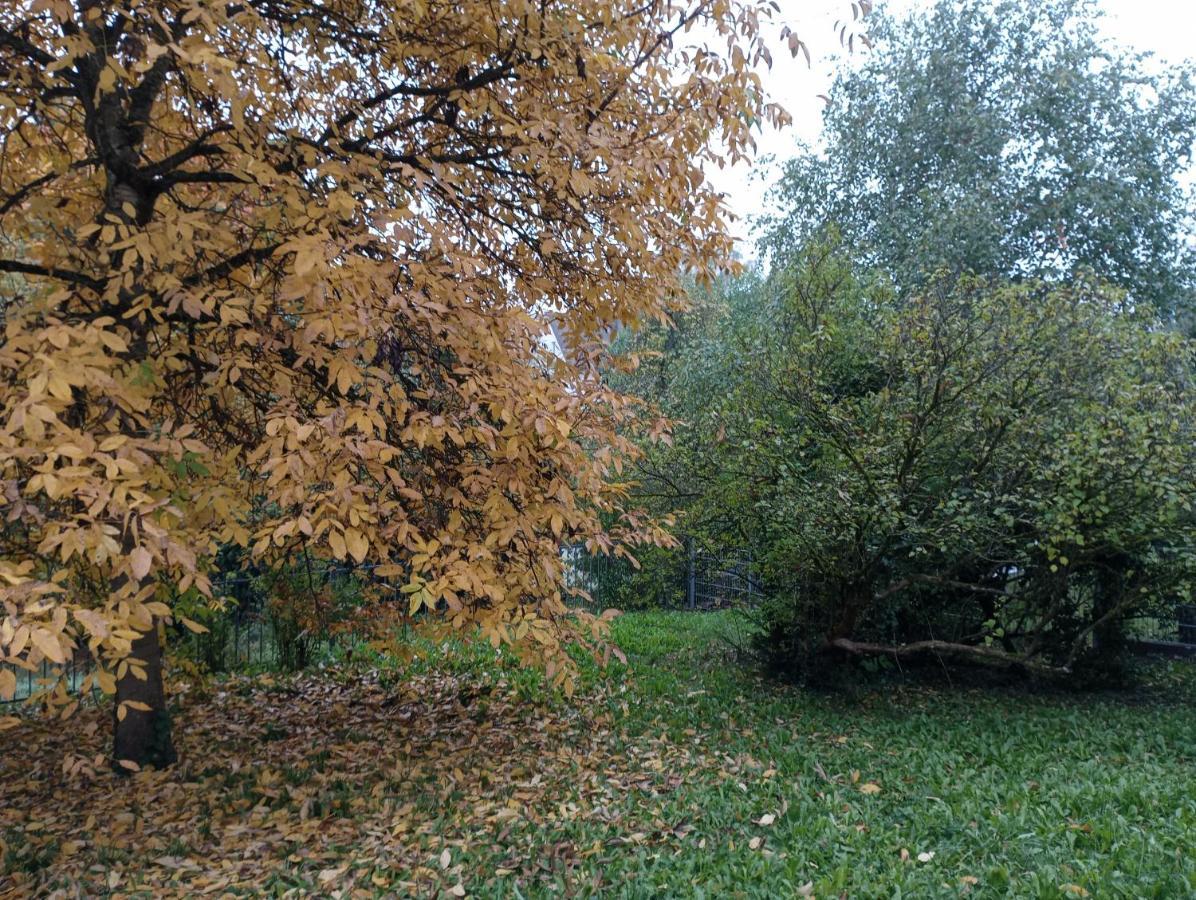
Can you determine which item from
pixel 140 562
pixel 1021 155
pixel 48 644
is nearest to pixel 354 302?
pixel 140 562

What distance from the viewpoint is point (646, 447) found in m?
7.74

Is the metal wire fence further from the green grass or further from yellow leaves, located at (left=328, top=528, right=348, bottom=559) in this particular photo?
yellow leaves, located at (left=328, top=528, right=348, bottom=559)

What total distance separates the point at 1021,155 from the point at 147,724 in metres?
14.0

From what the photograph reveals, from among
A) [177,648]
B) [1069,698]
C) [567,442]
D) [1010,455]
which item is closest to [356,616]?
[177,648]

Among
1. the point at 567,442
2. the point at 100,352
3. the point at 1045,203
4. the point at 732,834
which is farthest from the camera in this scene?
the point at 1045,203

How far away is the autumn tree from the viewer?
3395mm

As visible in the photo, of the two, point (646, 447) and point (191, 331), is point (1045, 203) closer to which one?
point (646, 447)

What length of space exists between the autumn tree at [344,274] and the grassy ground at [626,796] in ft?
2.72

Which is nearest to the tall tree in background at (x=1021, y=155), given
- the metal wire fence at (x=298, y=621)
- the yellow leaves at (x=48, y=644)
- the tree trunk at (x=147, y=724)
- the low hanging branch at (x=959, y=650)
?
the metal wire fence at (x=298, y=621)

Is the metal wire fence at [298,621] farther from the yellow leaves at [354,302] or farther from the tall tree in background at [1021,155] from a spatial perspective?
the tall tree in background at [1021,155]

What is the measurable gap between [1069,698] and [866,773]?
333cm

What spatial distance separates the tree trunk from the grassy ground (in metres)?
0.18

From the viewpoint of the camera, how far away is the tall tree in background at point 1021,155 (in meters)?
12.8

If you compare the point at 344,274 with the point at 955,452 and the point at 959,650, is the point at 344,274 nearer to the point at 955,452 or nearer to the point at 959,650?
the point at 955,452
